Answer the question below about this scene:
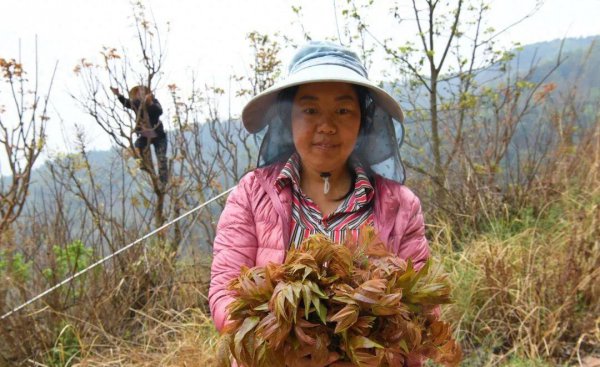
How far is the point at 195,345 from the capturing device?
329 centimetres

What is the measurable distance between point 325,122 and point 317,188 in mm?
269

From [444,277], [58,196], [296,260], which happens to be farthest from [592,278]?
[58,196]

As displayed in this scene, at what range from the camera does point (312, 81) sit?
1.65 metres

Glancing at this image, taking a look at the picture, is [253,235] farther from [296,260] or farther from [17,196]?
[17,196]

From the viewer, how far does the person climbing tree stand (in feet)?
15.1

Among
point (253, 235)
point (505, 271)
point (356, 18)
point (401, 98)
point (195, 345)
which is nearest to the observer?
point (253, 235)

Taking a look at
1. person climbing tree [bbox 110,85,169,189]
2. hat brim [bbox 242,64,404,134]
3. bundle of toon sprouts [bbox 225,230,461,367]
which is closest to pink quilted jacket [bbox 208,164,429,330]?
hat brim [bbox 242,64,404,134]

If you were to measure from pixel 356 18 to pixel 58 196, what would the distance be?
316 cm

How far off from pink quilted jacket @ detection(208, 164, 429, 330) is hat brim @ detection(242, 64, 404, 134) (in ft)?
1.07

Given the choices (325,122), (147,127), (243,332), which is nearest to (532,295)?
(325,122)

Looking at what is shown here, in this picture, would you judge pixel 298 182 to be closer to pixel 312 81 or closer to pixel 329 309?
pixel 312 81

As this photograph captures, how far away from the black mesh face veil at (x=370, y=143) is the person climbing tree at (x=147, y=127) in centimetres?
294

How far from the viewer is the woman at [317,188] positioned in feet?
5.47

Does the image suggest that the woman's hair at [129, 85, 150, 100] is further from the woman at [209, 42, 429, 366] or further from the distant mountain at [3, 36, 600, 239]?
the woman at [209, 42, 429, 366]
